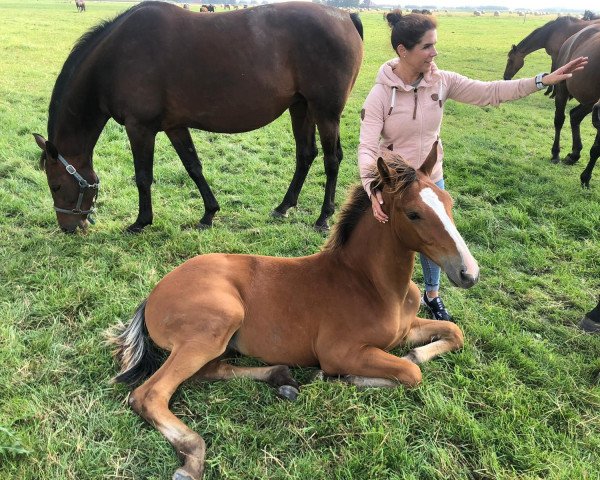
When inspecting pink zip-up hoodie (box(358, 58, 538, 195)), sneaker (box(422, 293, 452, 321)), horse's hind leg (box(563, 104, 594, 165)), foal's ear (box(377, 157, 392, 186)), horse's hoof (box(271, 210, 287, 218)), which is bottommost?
horse's hoof (box(271, 210, 287, 218))

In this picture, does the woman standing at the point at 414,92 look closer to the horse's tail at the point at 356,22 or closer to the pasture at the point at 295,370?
the pasture at the point at 295,370

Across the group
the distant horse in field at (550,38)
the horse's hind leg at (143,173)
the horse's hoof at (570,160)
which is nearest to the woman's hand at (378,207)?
the horse's hind leg at (143,173)

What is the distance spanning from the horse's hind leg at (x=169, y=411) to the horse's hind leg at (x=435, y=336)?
134 centimetres

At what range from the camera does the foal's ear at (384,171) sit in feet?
7.64

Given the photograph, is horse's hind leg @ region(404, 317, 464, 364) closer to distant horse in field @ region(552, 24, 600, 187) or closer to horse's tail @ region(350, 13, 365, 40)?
horse's tail @ region(350, 13, 365, 40)

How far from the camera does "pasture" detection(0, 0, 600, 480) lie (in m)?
2.20

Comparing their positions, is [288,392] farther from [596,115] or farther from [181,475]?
[596,115]

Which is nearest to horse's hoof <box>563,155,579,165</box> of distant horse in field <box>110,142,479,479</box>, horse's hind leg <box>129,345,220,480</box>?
distant horse in field <box>110,142,479,479</box>

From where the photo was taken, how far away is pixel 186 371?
2.44 metres

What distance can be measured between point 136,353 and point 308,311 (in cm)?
107

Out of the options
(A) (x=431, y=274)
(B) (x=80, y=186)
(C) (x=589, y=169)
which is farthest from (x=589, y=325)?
(B) (x=80, y=186)

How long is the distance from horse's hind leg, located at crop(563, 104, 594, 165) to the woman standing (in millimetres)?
4631

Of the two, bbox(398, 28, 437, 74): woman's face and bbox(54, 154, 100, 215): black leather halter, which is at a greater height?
bbox(398, 28, 437, 74): woman's face

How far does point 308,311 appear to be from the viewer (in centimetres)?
273
